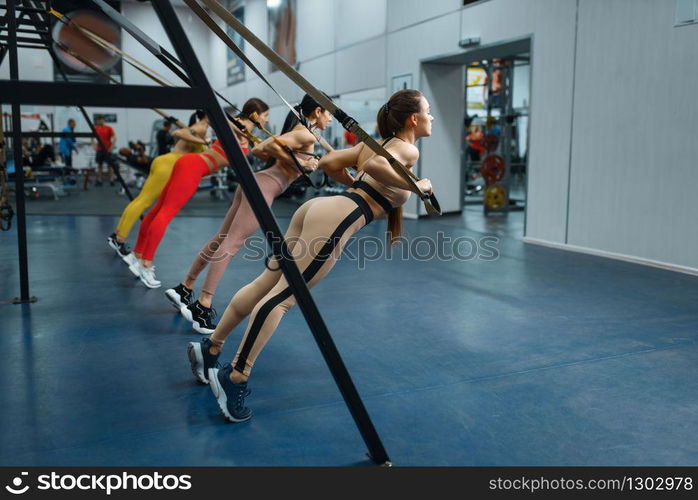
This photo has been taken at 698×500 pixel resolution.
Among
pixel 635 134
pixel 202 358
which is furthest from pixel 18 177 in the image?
pixel 635 134

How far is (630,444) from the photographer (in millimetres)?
2221

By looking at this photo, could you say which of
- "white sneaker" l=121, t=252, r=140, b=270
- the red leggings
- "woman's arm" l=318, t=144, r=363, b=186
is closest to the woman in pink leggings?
"woman's arm" l=318, t=144, r=363, b=186

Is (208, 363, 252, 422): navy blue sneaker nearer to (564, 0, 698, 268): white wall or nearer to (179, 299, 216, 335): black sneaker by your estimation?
(179, 299, 216, 335): black sneaker

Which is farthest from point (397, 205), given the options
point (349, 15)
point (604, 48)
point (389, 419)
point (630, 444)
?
point (349, 15)

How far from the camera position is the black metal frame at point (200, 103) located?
5.36 feet

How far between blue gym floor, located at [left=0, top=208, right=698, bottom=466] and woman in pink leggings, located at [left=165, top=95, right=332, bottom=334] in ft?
Answer: 0.54

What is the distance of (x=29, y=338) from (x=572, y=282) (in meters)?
3.93

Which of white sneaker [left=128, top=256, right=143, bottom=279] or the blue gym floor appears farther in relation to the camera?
white sneaker [left=128, top=256, right=143, bottom=279]

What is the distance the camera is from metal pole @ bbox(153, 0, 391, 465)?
1765mm

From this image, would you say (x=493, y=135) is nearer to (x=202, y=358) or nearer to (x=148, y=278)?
(x=148, y=278)

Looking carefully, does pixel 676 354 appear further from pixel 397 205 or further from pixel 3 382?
pixel 3 382

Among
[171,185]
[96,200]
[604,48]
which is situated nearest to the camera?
[171,185]

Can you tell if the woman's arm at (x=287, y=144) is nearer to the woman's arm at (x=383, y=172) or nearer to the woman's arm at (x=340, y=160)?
the woman's arm at (x=340, y=160)
